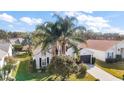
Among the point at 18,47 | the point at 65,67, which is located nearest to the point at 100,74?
the point at 65,67

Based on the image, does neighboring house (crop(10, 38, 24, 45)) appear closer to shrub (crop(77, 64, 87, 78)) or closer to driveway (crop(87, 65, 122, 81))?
shrub (crop(77, 64, 87, 78))

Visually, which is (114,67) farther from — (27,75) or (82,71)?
(27,75)

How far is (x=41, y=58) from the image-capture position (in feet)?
14.5

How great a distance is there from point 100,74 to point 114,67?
0.64 ft

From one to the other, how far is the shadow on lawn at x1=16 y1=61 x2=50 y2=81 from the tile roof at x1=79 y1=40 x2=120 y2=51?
60 centimetres

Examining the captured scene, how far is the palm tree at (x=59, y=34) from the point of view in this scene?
4336 millimetres

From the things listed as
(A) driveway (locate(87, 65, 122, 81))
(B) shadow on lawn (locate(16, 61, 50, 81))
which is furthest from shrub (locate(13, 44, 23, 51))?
(A) driveway (locate(87, 65, 122, 81))

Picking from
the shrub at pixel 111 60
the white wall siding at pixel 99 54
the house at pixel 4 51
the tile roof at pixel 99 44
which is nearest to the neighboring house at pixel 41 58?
the house at pixel 4 51

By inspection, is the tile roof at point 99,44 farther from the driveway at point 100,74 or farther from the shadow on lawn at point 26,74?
the shadow on lawn at point 26,74

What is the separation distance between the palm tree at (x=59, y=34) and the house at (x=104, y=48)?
0.17 m

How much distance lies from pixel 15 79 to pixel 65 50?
0.71 m
